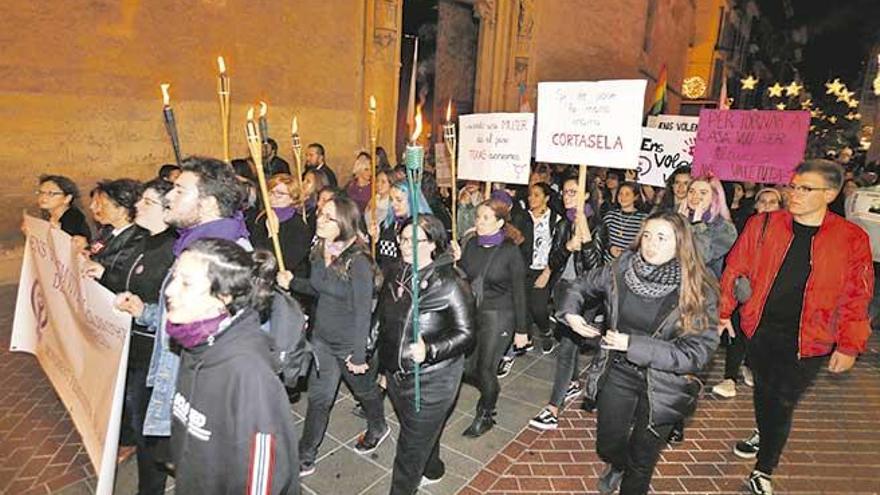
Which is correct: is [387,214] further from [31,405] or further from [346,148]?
[346,148]

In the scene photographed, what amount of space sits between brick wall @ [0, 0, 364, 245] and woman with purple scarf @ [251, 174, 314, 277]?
4.88 metres

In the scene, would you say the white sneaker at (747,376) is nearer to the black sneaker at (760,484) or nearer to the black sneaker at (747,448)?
the black sneaker at (747,448)

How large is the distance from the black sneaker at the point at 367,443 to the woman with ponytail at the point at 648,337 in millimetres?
1784

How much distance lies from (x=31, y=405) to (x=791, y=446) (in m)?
6.72

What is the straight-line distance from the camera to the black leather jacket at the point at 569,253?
16.0ft

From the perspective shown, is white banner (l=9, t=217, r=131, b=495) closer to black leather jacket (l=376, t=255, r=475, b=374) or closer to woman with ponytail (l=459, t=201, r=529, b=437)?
black leather jacket (l=376, t=255, r=475, b=374)

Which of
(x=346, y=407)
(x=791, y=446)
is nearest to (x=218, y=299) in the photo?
(x=346, y=407)

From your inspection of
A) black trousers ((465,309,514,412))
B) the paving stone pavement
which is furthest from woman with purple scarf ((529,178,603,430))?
black trousers ((465,309,514,412))

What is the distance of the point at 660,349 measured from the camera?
120 inches

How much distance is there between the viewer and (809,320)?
146 inches

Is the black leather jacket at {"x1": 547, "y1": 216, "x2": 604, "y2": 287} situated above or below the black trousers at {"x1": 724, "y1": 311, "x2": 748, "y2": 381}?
above

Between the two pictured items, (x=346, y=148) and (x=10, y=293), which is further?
(x=346, y=148)

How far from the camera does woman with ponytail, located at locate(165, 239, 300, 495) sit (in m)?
2.08

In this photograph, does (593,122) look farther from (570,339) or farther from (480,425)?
(480,425)
